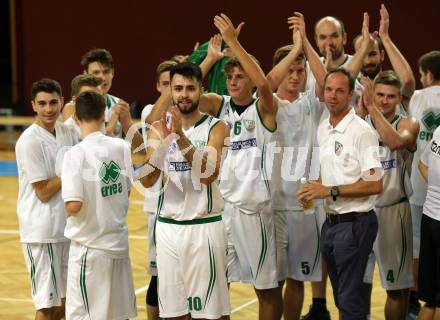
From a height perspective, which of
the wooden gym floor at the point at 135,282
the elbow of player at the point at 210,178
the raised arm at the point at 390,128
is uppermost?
the raised arm at the point at 390,128

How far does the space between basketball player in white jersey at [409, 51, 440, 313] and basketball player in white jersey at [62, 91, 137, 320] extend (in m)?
2.72

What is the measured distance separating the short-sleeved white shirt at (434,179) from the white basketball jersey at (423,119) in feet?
2.85

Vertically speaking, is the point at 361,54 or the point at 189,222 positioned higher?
the point at 361,54

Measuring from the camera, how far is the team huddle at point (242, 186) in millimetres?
5504

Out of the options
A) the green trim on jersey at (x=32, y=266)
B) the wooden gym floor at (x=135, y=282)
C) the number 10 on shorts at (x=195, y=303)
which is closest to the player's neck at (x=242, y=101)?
the number 10 on shorts at (x=195, y=303)

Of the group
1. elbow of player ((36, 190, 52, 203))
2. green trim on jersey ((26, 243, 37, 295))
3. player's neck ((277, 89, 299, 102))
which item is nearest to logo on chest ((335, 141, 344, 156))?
player's neck ((277, 89, 299, 102))

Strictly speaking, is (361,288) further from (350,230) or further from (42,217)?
(42,217)

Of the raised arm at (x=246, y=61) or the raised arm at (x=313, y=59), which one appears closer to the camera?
the raised arm at (x=246, y=61)

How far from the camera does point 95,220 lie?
552cm

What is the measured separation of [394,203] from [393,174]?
22 cm

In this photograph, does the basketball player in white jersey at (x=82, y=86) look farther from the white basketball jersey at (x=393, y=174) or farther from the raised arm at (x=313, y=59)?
the white basketball jersey at (x=393, y=174)

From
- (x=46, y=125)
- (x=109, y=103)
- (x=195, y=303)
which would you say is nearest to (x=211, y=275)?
(x=195, y=303)

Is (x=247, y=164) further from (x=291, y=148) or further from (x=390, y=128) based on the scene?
(x=390, y=128)

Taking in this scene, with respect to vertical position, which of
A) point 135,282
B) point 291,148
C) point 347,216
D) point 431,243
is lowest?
point 135,282
